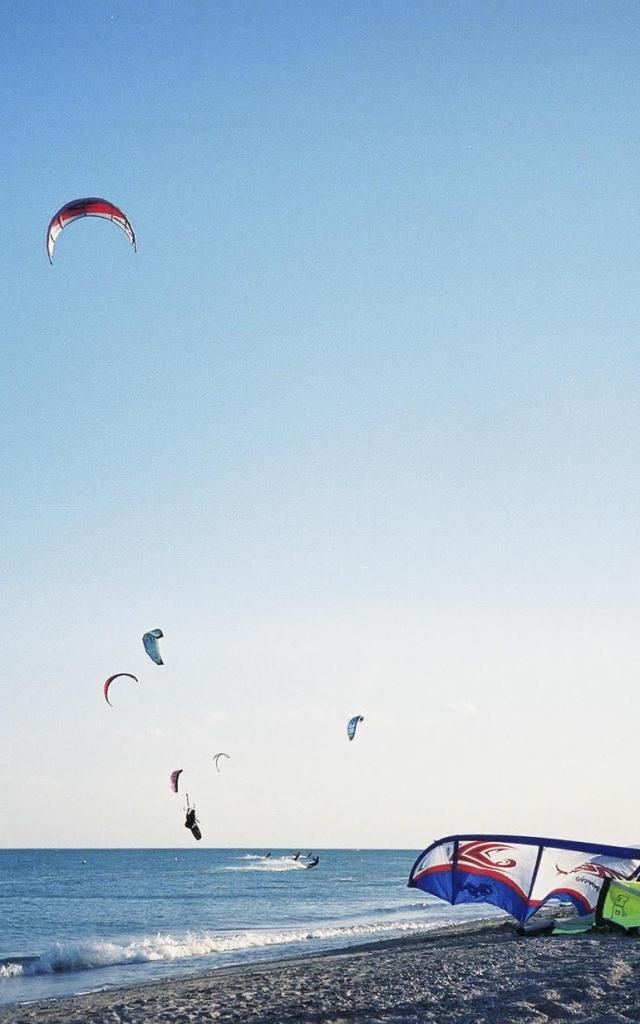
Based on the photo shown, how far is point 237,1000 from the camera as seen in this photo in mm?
10469

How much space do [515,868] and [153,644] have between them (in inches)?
295

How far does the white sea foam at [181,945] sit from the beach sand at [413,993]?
18.5 ft

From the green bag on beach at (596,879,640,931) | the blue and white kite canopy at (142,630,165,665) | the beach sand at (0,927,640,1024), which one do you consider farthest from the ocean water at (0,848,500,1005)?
the green bag on beach at (596,879,640,931)

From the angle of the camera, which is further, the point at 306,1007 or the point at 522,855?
the point at 522,855

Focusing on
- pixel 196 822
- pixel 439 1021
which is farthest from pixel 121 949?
pixel 439 1021

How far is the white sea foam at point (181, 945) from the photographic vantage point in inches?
758

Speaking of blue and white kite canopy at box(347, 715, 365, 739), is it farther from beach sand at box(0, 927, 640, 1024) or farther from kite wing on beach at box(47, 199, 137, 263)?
kite wing on beach at box(47, 199, 137, 263)

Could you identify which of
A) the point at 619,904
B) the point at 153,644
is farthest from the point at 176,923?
the point at 619,904

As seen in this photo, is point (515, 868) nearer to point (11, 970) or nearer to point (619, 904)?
point (619, 904)

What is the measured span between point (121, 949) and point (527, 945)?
11682 mm

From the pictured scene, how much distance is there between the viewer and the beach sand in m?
8.94

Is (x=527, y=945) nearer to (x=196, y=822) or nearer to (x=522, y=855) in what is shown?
(x=522, y=855)

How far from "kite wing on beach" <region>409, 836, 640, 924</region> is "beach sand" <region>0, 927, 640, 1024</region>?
33.5 inches

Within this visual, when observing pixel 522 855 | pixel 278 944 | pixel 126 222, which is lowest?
pixel 278 944
